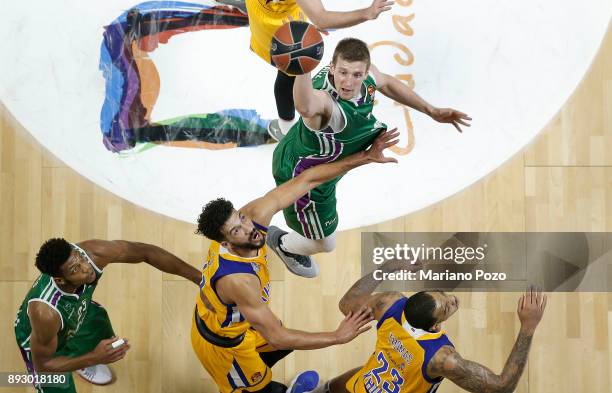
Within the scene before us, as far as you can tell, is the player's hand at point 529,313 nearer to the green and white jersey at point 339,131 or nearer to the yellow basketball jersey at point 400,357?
the yellow basketball jersey at point 400,357

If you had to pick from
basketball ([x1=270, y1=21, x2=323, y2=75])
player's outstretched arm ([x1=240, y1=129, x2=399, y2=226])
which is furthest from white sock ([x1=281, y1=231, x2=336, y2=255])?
basketball ([x1=270, y1=21, x2=323, y2=75])

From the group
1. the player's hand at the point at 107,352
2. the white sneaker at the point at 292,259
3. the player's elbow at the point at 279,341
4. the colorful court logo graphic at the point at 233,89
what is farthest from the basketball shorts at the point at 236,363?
the colorful court logo graphic at the point at 233,89

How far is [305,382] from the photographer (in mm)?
4180

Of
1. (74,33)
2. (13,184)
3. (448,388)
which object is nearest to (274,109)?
(74,33)

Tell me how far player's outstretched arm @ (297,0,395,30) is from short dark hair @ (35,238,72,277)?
1560mm

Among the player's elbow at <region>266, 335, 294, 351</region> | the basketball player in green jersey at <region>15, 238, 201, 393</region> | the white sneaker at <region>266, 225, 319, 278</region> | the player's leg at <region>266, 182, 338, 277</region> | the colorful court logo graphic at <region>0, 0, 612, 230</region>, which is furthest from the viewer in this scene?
the colorful court logo graphic at <region>0, 0, 612, 230</region>

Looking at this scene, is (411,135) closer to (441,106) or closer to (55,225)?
(441,106)

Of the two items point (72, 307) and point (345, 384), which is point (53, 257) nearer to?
point (72, 307)

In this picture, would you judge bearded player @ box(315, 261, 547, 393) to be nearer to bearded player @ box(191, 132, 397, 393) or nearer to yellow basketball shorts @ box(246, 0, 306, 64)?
bearded player @ box(191, 132, 397, 393)

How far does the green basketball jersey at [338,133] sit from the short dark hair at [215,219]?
0.51 meters

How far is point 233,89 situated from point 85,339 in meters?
Answer: 1.61

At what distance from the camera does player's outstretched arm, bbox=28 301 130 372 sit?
3818 mm

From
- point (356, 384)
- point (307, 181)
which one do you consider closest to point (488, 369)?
point (356, 384)

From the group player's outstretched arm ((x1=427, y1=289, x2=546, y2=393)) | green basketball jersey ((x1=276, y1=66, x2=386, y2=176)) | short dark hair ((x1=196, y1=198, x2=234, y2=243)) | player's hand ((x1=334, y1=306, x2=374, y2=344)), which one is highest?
green basketball jersey ((x1=276, y1=66, x2=386, y2=176))
